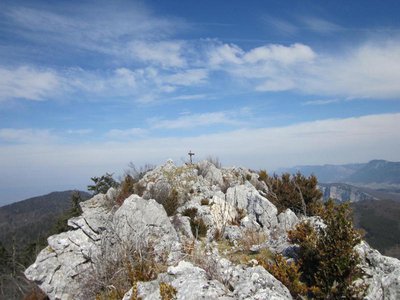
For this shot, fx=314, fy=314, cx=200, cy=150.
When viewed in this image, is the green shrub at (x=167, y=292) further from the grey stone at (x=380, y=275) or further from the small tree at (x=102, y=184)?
the small tree at (x=102, y=184)

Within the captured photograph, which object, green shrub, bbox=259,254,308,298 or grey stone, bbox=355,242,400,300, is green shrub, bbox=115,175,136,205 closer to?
green shrub, bbox=259,254,308,298

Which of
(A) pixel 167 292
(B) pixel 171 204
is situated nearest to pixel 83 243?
(A) pixel 167 292

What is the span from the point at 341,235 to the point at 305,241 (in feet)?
3.26

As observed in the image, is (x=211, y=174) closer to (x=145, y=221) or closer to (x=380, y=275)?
(x=145, y=221)

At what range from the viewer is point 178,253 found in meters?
8.03

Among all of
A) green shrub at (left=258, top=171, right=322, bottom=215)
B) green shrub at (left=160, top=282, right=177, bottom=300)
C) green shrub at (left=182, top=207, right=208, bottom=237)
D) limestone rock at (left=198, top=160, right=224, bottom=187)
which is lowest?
green shrub at (left=182, top=207, right=208, bottom=237)

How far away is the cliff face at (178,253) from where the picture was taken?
6.24 meters

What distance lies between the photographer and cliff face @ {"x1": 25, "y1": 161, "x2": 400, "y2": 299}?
624 centimetres

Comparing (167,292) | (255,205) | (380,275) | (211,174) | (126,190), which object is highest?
(211,174)

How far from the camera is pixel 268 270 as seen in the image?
706cm

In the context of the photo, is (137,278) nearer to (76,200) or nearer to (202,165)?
(202,165)

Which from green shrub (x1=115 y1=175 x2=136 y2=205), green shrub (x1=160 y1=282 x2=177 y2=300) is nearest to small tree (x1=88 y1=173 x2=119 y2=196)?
green shrub (x1=115 y1=175 x2=136 y2=205)

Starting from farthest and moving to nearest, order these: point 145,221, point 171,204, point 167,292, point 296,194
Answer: point 296,194 → point 171,204 → point 145,221 → point 167,292

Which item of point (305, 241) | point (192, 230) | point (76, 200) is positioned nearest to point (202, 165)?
point (192, 230)
